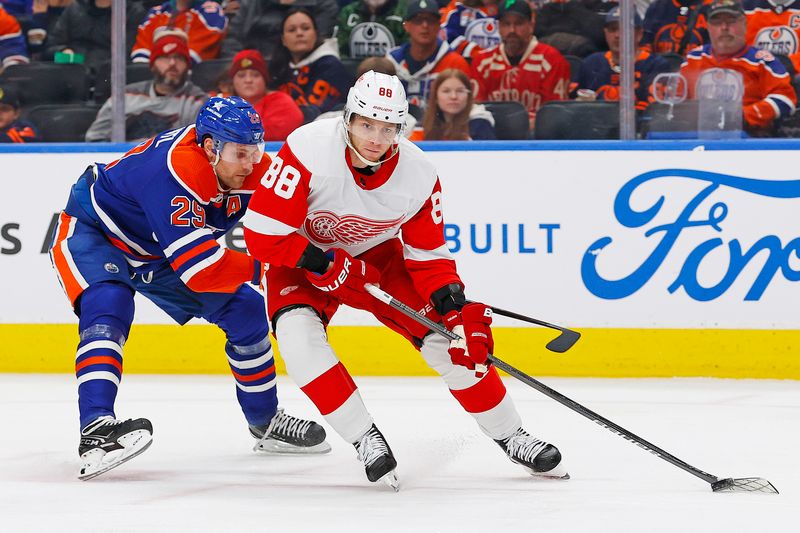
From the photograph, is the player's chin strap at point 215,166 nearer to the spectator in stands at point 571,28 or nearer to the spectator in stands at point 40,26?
the spectator in stands at point 571,28

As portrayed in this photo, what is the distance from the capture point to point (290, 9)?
544cm

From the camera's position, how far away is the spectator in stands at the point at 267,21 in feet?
17.8

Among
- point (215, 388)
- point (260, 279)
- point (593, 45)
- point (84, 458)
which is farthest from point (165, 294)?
point (593, 45)

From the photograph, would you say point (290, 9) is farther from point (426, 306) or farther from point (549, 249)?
point (426, 306)

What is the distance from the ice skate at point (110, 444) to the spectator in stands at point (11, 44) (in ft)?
9.19

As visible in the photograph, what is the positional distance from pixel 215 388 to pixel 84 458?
5.86ft

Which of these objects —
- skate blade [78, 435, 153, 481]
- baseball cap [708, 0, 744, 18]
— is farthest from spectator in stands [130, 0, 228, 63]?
skate blade [78, 435, 153, 481]

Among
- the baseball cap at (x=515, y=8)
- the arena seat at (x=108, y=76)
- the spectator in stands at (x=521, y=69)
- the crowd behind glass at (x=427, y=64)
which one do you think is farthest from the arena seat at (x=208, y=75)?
the baseball cap at (x=515, y=8)

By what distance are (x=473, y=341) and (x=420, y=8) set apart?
2.64 m

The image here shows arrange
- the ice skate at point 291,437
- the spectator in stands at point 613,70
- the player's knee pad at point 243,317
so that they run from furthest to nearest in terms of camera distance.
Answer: the spectator in stands at point 613,70 → the ice skate at point 291,437 → the player's knee pad at point 243,317

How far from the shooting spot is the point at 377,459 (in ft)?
10.4

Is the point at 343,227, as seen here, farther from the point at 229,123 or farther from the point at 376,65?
the point at 376,65

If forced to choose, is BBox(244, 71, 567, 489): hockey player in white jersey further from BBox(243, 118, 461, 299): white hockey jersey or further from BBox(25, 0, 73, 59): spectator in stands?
BBox(25, 0, 73, 59): spectator in stands

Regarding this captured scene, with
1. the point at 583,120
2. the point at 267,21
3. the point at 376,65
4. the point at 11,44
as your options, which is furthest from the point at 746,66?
the point at 11,44
